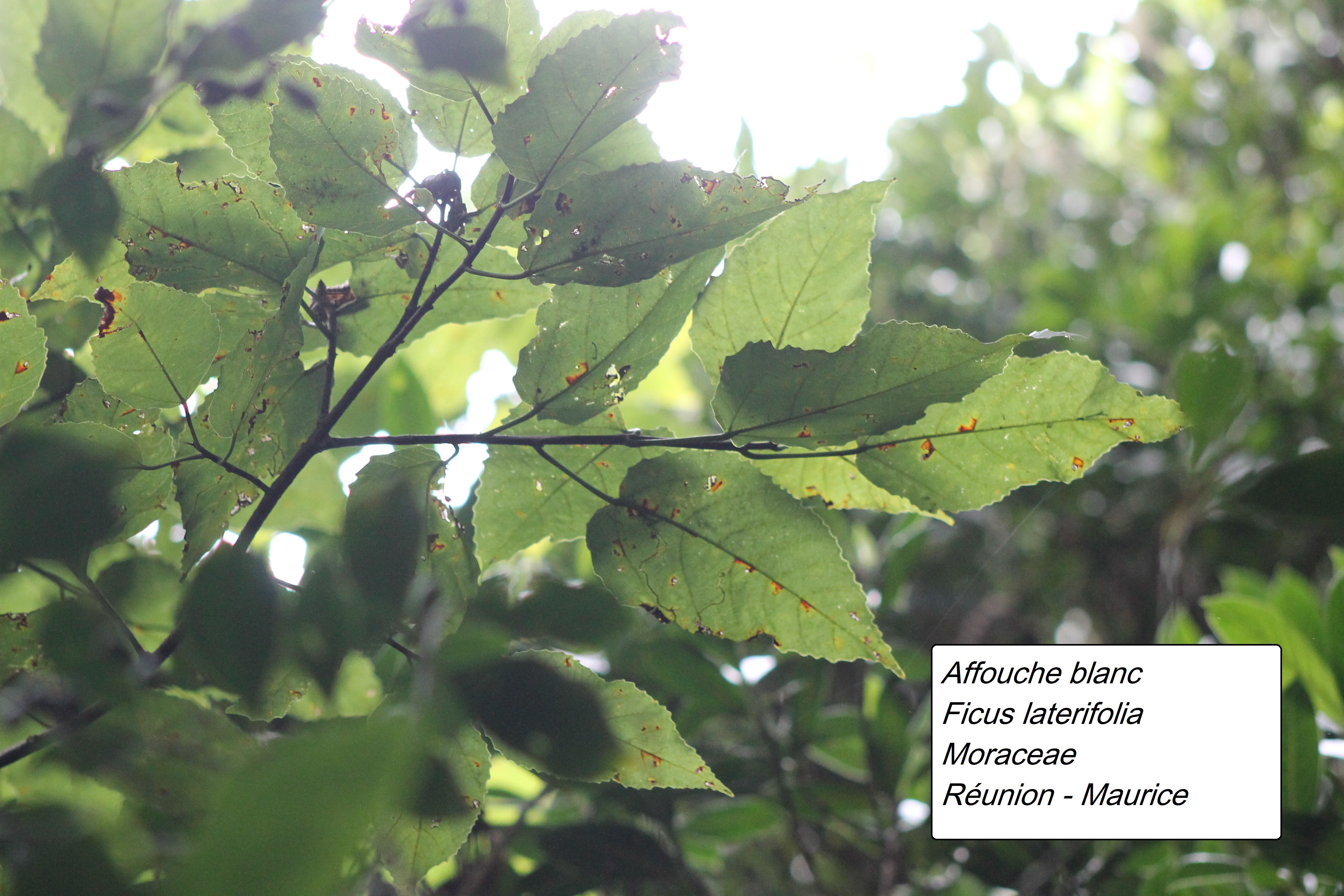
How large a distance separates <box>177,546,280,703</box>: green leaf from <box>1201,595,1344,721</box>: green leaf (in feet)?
2.24

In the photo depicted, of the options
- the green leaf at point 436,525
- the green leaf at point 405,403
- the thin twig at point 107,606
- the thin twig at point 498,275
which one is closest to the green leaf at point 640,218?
the thin twig at point 498,275

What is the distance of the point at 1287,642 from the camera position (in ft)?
2.20

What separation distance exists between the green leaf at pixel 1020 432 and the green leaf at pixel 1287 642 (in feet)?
1.23

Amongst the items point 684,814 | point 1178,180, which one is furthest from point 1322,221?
point 684,814

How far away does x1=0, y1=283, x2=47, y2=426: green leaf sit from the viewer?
0.36 meters

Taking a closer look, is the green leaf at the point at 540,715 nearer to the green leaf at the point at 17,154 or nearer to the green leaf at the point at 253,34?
the green leaf at the point at 253,34

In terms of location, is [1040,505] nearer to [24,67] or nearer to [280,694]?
[280,694]

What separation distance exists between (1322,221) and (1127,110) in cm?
74

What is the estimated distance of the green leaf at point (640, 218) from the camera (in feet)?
1.20

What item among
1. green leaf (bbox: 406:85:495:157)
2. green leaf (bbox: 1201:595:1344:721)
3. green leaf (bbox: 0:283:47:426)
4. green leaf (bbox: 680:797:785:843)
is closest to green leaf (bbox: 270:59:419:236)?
green leaf (bbox: 406:85:495:157)

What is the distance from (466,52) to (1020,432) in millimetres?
286

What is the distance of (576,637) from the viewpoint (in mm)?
369

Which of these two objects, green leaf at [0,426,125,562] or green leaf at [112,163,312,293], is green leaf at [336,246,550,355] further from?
green leaf at [0,426,125,562]

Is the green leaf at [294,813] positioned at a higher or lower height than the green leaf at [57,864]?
higher
